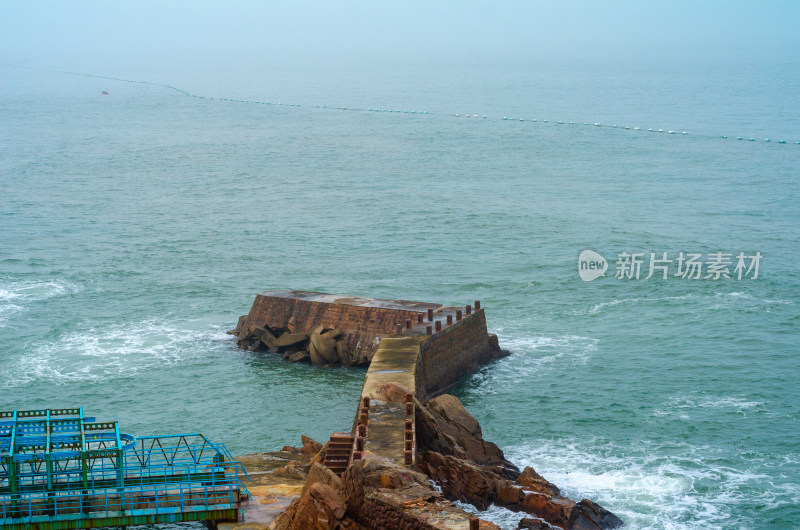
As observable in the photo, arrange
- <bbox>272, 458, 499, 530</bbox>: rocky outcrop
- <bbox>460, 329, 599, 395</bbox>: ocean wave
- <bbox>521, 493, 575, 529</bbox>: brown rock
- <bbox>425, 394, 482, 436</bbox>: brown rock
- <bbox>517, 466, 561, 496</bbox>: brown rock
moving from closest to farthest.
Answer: <bbox>272, 458, 499, 530</bbox>: rocky outcrop < <bbox>521, 493, 575, 529</bbox>: brown rock < <bbox>517, 466, 561, 496</bbox>: brown rock < <bbox>425, 394, 482, 436</bbox>: brown rock < <bbox>460, 329, 599, 395</bbox>: ocean wave

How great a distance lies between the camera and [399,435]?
35594mm

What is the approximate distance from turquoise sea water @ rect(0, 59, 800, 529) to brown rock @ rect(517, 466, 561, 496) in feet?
5.74

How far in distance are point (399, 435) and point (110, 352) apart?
82.2 feet

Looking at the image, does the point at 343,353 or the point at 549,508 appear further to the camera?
the point at 343,353

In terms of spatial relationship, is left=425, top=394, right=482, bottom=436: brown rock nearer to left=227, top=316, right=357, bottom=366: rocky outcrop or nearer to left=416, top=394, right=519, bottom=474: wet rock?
left=416, top=394, right=519, bottom=474: wet rock

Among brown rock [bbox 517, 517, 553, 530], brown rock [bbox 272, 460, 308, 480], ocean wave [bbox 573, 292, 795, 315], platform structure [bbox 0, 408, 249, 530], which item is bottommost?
brown rock [bbox 517, 517, 553, 530]

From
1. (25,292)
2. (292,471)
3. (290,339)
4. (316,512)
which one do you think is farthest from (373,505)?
(25,292)

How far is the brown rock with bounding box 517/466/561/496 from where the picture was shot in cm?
3544

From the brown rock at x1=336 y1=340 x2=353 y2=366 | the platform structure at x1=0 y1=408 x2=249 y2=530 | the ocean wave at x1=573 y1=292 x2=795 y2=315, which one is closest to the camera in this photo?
the platform structure at x1=0 y1=408 x2=249 y2=530

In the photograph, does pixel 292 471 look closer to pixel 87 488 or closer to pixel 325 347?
pixel 87 488

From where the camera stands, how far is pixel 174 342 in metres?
57.3

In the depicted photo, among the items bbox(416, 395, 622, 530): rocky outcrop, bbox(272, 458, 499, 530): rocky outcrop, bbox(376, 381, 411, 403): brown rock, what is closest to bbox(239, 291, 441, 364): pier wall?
bbox(376, 381, 411, 403): brown rock

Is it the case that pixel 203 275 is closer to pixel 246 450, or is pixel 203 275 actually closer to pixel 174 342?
pixel 174 342

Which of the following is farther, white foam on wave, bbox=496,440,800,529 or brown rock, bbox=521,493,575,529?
white foam on wave, bbox=496,440,800,529
